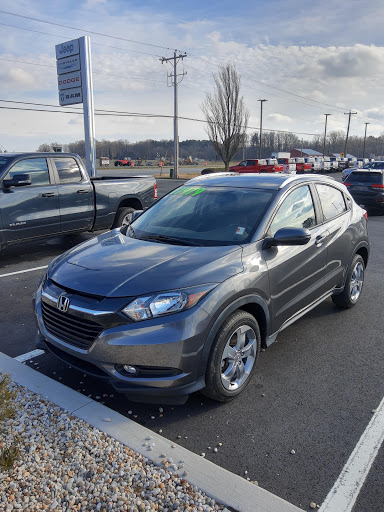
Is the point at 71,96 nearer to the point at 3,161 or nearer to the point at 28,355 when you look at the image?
the point at 3,161

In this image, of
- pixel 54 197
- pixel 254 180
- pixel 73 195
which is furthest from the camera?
pixel 73 195

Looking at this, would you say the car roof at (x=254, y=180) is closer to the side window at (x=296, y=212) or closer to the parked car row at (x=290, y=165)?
the side window at (x=296, y=212)

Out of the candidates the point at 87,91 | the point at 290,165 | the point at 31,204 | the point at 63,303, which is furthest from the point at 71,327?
the point at 290,165

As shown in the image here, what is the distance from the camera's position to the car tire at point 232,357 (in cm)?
306

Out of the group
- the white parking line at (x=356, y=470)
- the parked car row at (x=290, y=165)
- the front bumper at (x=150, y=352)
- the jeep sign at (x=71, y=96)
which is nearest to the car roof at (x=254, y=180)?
the front bumper at (x=150, y=352)

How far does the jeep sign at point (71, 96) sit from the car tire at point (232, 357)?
17.7 m

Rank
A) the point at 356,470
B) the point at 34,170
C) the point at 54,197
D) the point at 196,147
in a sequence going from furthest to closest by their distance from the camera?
1. the point at 196,147
2. the point at 54,197
3. the point at 34,170
4. the point at 356,470

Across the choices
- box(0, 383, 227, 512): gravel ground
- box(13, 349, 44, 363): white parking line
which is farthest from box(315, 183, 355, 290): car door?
box(13, 349, 44, 363): white parking line

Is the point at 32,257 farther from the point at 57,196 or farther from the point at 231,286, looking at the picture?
the point at 231,286

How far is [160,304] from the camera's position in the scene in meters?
2.88

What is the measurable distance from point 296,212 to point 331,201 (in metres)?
0.91

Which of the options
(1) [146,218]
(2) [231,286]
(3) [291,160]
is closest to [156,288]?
(2) [231,286]

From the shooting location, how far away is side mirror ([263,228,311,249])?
11.4 ft

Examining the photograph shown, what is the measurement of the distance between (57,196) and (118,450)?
6145 mm
